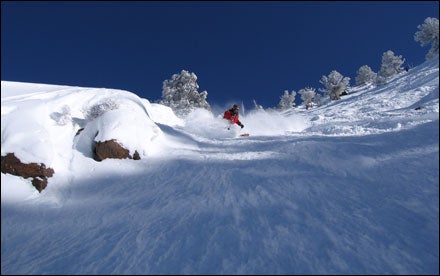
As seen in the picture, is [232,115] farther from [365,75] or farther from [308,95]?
[365,75]

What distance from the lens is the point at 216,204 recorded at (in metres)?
7.04

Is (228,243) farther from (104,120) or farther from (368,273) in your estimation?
(104,120)

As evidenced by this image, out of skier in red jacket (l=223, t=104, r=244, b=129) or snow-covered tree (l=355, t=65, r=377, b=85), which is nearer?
skier in red jacket (l=223, t=104, r=244, b=129)

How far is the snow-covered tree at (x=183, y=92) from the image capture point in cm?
4284

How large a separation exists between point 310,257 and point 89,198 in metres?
6.04

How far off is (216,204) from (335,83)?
52.5 meters

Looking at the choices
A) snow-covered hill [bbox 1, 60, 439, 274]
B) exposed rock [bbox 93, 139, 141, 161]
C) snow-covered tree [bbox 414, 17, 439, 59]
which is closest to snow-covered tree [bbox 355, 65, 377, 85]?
snow-covered tree [bbox 414, 17, 439, 59]

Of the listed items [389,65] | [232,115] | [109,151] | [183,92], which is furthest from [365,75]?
[109,151]

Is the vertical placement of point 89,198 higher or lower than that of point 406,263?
higher

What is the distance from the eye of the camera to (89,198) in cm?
855

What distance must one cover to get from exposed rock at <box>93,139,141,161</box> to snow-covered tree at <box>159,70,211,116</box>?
31.1m

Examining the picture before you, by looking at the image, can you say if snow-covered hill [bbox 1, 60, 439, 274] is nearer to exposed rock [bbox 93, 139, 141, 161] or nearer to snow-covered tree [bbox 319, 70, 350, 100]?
exposed rock [bbox 93, 139, 141, 161]

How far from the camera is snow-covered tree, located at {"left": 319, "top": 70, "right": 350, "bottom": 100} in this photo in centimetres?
5344

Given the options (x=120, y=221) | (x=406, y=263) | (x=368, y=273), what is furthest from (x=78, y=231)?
(x=406, y=263)
